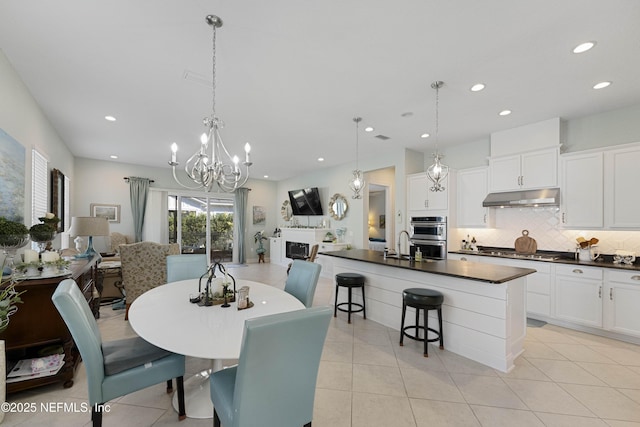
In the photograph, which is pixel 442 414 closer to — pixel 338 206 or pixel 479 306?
pixel 479 306

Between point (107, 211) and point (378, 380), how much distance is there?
740 centimetres

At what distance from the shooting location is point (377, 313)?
366 centimetres

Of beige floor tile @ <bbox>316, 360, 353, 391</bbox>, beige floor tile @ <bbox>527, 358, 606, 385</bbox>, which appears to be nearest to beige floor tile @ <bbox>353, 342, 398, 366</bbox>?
beige floor tile @ <bbox>316, 360, 353, 391</bbox>

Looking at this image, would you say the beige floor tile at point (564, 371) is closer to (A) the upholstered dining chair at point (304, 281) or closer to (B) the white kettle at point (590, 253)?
(B) the white kettle at point (590, 253)

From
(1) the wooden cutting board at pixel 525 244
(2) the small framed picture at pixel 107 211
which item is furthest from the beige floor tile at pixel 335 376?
(2) the small framed picture at pixel 107 211

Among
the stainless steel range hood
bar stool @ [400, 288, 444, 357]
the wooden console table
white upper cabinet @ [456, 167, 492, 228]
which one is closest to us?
the wooden console table

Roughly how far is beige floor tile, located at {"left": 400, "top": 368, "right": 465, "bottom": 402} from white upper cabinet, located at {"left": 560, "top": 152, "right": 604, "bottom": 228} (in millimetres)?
2908

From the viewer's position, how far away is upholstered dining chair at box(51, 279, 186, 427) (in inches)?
56.9

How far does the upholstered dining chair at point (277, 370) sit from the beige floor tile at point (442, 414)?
1018mm

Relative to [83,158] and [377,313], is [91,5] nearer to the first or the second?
[377,313]

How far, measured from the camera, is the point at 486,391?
2188 millimetres

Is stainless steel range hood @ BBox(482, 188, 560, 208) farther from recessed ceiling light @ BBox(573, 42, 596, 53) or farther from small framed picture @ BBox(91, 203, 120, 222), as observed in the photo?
small framed picture @ BBox(91, 203, 120, 222)

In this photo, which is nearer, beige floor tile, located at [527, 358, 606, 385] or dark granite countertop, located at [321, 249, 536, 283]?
beige floor tile, located at [527, 358, 606, 385]

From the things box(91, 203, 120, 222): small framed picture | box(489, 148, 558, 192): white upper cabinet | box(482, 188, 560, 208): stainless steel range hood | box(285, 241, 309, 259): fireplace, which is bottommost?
box(285, 241, 309, 259): fireplace
